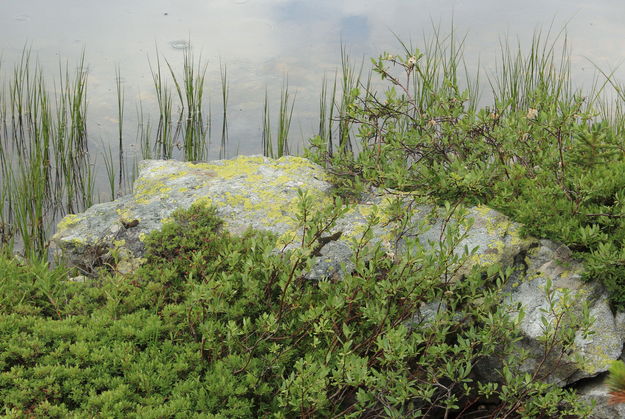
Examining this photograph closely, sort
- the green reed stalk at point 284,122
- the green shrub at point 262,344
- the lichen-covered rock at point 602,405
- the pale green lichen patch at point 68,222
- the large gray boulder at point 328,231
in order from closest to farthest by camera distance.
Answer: the green shrub at point 262,344 → the lichen-covered rock at point 602,405 → the large gray boulder at point 328,231 → the pale green lichen patch at point 68,222 → the green reed stalk at point 284,122

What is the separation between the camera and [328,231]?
3961 mm

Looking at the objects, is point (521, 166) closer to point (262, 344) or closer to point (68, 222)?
point (262, 344)

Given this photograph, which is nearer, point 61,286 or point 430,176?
point 61,286

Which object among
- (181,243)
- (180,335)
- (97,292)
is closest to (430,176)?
(181,243)

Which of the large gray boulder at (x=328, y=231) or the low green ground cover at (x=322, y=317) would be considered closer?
the low green ground cover at (x=322, y=317)

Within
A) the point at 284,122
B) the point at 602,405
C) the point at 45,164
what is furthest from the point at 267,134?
the point at 602,405

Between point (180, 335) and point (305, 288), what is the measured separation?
845 mm

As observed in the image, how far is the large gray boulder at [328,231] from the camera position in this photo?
3.47 meters

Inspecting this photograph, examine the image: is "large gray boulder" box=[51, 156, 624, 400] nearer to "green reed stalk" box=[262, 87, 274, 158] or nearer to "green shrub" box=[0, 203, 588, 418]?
"green shrub" box=[0, 203, 588, 418]

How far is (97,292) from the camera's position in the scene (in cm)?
369

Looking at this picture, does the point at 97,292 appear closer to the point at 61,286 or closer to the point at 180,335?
the point at 61,286

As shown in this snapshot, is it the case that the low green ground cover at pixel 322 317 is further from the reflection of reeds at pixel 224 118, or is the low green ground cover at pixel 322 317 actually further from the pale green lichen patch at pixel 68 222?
the reflection of reeds at pixel 224 118

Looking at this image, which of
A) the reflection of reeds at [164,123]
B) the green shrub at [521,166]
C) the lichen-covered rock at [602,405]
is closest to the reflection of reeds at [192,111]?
the reflection of reeds at [164,123]

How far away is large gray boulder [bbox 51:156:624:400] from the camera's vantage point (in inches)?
137
